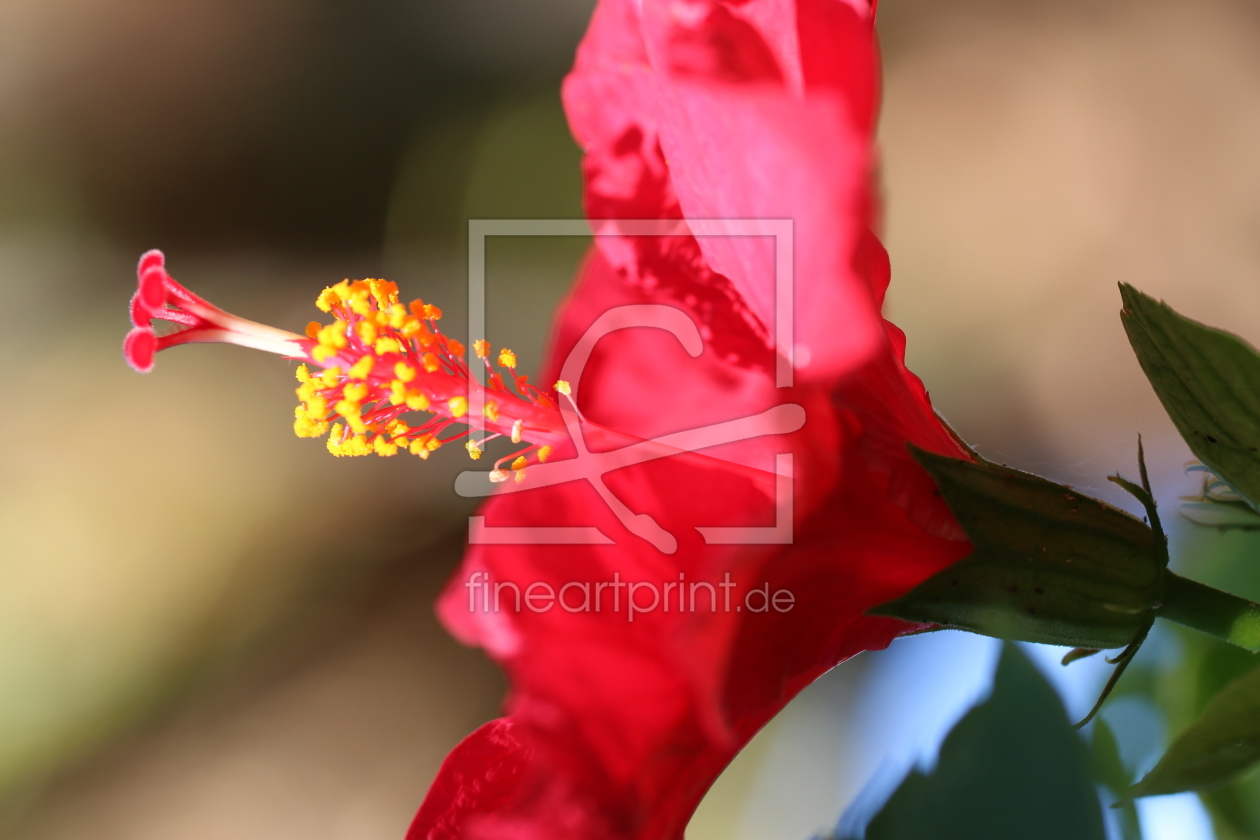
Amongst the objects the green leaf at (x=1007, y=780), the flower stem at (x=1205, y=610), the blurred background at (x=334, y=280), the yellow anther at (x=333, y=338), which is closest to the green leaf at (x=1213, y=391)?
the flower stem at (x=1205, y=610)

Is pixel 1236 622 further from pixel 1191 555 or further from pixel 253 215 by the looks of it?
pixel 253 215

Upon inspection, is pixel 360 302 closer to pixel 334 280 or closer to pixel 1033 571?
pixel 1033 571

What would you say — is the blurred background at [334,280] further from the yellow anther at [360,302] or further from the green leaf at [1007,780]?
the yellow anther at [360,302]

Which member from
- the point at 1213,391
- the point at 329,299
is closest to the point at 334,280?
the point at 329,299

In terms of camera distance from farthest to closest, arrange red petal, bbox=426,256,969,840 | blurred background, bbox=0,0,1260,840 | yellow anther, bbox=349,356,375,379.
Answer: blurred background, bbox=0,0,1260,840 → yellow anther, bbox=349,356,375,379 → red petal, bbox=426,256,969,840

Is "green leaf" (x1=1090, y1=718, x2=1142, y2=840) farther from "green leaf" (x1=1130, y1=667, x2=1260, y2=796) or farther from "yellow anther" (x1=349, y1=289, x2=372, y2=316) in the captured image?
"yellow anther" (x1=349, y1=289, x2=372, y2=316)

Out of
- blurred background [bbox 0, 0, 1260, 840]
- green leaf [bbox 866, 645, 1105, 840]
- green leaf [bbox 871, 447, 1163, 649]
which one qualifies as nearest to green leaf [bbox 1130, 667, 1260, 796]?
green leaf [bbox 871, 447, 1163, 649]

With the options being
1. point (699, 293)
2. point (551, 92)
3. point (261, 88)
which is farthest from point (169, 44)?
point (699, 293)
